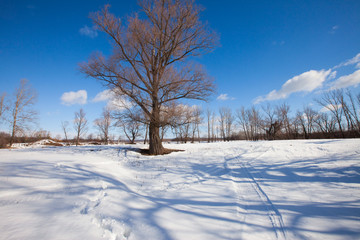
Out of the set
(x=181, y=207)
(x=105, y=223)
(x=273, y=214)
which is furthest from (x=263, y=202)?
(x=105, y=223)

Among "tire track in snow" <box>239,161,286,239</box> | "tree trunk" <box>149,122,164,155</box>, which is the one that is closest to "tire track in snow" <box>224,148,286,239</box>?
"tire track in snow" <box>239,161,286,239</box>

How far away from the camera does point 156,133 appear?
447 inches

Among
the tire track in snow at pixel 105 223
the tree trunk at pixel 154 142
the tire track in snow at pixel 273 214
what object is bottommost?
the tire track in snow at pixel 273 214

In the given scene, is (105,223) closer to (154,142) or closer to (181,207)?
(181,207)

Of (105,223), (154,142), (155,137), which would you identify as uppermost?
(155,137)

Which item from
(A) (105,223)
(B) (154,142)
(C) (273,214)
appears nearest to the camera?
(A) (105,223)

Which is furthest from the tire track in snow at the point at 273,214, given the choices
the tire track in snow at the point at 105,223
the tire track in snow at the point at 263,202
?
the tire track in snow at the point at 105,223

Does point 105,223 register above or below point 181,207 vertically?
above

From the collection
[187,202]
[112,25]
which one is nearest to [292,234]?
[187,202]

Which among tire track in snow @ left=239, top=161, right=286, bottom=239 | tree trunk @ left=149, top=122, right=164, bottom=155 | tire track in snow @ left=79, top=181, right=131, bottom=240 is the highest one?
tree trunk @ left=149, top=122, right=164, bottom=155

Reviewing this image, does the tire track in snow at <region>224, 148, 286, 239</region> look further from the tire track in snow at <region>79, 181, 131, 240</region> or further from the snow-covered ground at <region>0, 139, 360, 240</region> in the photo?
the tire track in snow at <region>79, 181, 131, 240</region>

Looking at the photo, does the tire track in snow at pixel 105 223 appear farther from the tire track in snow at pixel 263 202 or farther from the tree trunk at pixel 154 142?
the tree trunk at pixel 154 142

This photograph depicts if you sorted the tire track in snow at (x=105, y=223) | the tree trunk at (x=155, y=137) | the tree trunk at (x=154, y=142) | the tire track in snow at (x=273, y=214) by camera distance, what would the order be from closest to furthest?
the tire track in snow at (x=105, y=223) < the tire track in snow at (x=273, y=214) < the tree trunk at (x=155, y=137) < the tree trunk at (x=154, y=142)

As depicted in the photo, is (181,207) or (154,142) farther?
(154,142)
